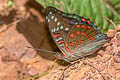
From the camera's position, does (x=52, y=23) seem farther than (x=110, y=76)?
Yes

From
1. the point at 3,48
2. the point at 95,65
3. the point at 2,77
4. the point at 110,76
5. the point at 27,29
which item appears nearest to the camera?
the point at 110,76

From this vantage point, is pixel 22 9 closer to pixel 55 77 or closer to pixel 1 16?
pixel 1 16

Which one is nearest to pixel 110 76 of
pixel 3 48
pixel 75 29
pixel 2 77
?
pixel 75 29

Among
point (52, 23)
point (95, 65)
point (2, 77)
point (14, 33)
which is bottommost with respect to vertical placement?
point (2, 77)

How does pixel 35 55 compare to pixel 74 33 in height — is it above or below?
below
